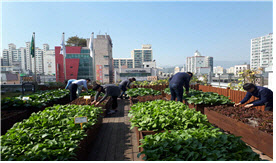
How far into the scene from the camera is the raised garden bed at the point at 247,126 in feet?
8.95

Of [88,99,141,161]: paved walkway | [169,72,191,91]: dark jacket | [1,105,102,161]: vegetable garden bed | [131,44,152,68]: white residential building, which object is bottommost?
[88,99,141,161]: paved walkway

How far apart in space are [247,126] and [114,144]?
2601mm

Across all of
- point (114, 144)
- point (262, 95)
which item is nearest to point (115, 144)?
point (114, 144)

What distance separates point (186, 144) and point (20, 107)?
534 cm

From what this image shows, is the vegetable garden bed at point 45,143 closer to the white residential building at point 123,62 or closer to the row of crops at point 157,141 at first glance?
the row of crops at point 157,141

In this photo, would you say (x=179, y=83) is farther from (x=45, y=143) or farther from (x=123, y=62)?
(x=123, y=62)

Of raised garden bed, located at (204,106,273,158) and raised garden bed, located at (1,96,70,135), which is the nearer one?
raised garden bed, located at (204,106,273,158)

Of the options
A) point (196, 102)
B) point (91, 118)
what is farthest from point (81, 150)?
point (196, 102)

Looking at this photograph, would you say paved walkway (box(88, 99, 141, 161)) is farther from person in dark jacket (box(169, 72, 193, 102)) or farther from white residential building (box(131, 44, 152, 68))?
white residential building (box(131, 44, 152, 68))

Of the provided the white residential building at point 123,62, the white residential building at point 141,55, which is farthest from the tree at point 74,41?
the white residential building at point 141,55

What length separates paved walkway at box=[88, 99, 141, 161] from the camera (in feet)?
9.56

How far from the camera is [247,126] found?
3.12m

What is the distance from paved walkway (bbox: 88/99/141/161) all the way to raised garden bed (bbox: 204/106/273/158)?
207 centimetres

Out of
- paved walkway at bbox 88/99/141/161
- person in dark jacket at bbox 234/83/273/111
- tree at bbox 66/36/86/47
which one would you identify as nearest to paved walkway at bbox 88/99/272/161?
paved walkway at bbox 88/99/141/161
